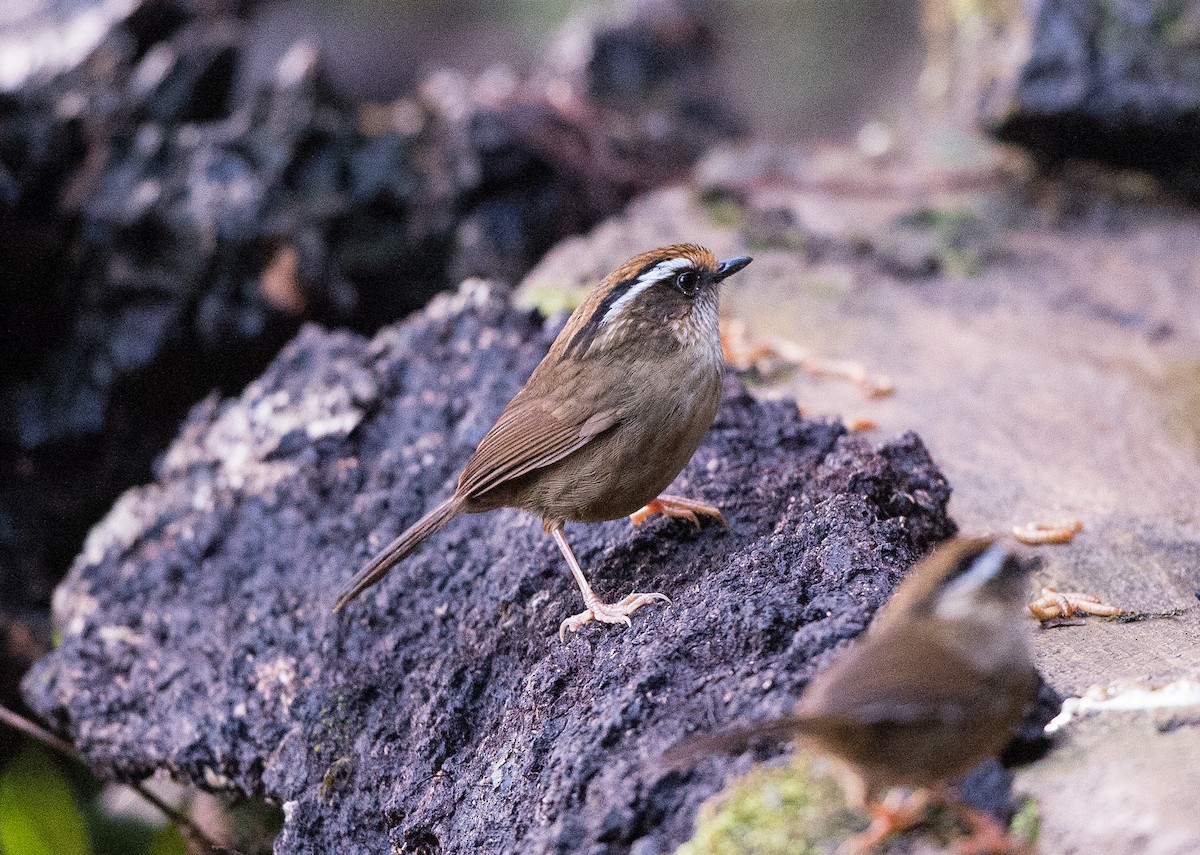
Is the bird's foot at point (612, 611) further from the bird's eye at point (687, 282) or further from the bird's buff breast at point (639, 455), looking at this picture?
the bird's eye at point (687, 282)

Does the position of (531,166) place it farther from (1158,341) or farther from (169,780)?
(169,780)

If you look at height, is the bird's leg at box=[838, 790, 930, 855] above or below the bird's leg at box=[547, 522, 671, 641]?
below

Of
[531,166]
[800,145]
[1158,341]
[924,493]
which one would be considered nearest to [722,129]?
[800,145]

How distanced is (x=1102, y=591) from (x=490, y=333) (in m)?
2.79

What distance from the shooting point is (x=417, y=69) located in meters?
15.4

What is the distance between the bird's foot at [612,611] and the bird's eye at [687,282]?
1.10 meters

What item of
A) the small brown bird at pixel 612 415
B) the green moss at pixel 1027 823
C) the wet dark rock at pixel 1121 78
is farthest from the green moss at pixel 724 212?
the green moss at pixel 1027 823

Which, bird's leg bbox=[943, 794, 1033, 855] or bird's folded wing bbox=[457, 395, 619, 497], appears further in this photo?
bird's folded wing bbox=[457, 395, 619, 497]

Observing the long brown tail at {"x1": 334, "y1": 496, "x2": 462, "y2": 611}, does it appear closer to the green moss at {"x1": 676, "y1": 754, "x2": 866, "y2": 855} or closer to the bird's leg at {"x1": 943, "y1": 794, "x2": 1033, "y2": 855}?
the green moss at {"x1": 676, "y1": 754, "x2": 866, "y2": 855}

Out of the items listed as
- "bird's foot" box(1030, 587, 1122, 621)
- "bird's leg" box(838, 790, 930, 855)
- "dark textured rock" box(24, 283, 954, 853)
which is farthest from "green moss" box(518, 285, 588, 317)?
"bird's leg" box(838, 790, 930, 855)

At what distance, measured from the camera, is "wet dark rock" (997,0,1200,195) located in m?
7.32

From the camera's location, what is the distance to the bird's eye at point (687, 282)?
151 inches

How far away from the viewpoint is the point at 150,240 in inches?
265

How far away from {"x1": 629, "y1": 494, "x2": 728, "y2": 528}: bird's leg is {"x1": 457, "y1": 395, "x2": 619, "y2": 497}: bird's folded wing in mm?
411
